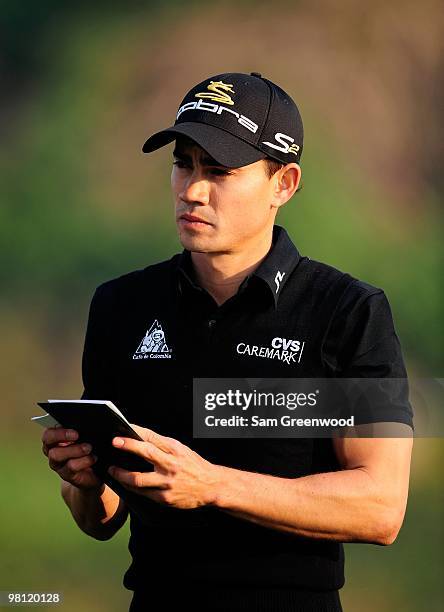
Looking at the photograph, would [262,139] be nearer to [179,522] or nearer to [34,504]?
[179,522]

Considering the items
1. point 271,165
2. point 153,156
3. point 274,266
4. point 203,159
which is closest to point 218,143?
point 203,159

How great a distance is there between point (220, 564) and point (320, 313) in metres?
0.50

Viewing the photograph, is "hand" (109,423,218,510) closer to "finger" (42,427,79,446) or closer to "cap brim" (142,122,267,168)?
"finger" (42,427,79,446)

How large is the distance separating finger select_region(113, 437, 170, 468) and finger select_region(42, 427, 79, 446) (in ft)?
0.54

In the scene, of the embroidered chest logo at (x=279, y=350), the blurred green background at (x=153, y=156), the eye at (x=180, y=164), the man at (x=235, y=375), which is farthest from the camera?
the blurred green background at (x=153, y=156)

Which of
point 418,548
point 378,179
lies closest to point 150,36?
point 378,179

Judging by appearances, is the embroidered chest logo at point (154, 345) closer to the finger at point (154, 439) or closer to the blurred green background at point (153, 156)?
the finger at point (154, 439)

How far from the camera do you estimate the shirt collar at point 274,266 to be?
1.77 meters

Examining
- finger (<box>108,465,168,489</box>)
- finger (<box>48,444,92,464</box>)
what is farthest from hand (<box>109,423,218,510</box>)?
finger (<box>48,444,92,464</box>)

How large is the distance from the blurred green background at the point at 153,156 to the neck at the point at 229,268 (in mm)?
2163

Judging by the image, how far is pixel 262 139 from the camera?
71.6 inches

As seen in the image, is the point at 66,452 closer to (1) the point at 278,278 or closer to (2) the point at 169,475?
(2) the point at 169,475

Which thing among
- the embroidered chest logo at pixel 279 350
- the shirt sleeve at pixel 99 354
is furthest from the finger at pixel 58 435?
the embroidered chest logo at pixel 279 350

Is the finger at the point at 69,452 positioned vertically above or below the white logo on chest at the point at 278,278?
below
